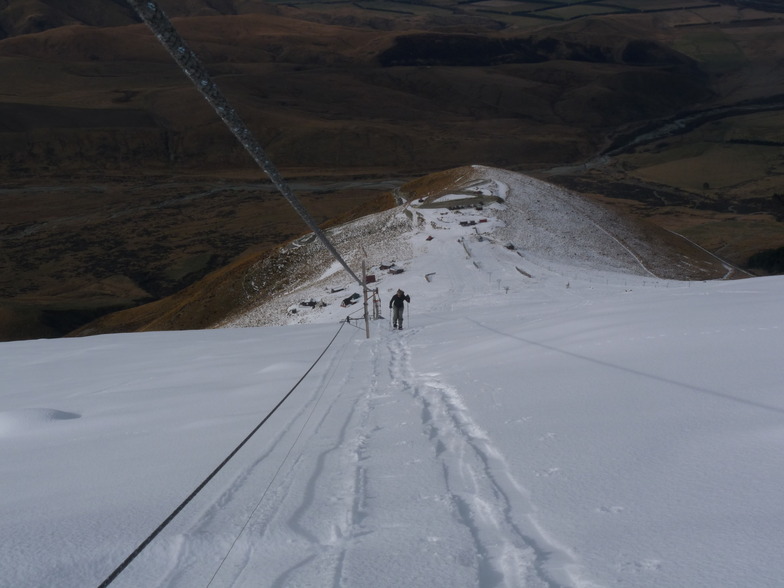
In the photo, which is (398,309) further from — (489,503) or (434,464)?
(489,503)

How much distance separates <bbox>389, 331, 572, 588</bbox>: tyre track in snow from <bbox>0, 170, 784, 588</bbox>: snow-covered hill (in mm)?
15

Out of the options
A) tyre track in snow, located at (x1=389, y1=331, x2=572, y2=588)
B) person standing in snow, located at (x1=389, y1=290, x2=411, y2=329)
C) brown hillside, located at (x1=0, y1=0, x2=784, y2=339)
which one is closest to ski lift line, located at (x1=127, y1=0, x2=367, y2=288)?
tyre track in snow, located at (x1=389, y1=331, x2=572, y2=588)

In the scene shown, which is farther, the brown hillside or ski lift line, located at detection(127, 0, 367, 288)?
the brown hillside

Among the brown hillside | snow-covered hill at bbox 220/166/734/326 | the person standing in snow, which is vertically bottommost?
the person standing in snow

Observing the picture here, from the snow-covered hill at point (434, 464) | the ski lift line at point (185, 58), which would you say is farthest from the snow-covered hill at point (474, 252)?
the ski lift line at point (185, 58)

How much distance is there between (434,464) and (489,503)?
82cm

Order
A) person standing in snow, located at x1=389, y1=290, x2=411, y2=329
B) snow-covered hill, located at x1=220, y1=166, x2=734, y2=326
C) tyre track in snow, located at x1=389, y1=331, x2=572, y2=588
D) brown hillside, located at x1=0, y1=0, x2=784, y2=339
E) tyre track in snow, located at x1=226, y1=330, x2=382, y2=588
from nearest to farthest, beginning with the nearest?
tyre track in snow, located at x1=389, y1=331, x2=572, y2=588 < tyre track in snow, located at x1=226, y1=330, x2=382, y2=588 < person standing in snow, located at x1=389, y1=290, x2=411, y2=329 < snow-covered hill, located at x1=220, y1=166, x2=734, y2=326 < brown hillside, located at x1=0, y1=0, x2=784, y2=339

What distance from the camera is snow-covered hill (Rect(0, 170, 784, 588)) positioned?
3012 millimetres

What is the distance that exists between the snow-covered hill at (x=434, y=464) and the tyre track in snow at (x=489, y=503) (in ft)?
0.05

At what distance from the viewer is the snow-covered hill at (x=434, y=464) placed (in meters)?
3.01

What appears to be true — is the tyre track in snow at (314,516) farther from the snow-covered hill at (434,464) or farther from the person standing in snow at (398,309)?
the person standing in snow at (398,309)

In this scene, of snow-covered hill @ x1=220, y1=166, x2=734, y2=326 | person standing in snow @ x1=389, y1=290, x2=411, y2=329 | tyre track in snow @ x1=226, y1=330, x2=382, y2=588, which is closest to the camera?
tyre track in snow @ x1=226, y1=330, x2=382, y2=588

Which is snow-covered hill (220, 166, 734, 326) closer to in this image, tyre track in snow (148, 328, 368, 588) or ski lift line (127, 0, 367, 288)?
tyre track in snow (148, 328, 368, 588)

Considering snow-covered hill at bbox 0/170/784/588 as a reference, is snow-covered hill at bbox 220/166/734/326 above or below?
above
